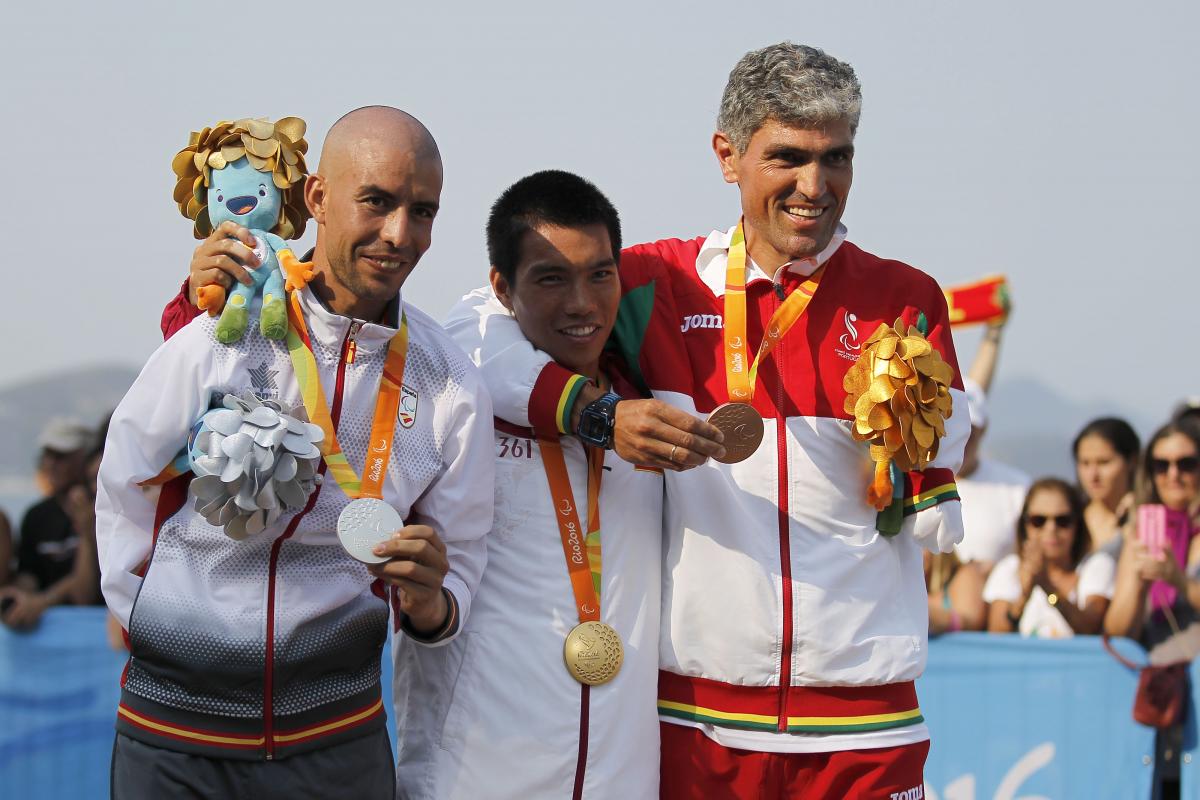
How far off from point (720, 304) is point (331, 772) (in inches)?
66.8

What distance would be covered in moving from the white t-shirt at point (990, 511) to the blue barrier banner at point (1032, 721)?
760 mm

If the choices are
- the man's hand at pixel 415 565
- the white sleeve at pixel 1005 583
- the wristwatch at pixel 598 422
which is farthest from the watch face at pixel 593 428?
the white sleeve at pixel 1005 583

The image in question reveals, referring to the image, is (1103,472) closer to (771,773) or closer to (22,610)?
(771,773)

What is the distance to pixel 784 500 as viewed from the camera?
4.15 m

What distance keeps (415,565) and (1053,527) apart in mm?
4695

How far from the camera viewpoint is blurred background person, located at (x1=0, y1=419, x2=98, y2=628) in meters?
7.69

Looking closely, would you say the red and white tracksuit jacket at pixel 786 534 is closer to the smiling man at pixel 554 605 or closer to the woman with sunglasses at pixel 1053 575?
the smiling man at pixel 554 605

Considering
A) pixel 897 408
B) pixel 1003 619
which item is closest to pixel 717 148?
pixel 897 408

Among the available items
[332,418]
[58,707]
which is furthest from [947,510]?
[58,707]

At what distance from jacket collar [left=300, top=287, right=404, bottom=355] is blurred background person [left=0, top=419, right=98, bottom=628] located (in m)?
4.67

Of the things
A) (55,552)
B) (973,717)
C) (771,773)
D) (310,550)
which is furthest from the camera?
(55,552)

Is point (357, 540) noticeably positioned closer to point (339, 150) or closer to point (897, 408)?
point (339, 150)

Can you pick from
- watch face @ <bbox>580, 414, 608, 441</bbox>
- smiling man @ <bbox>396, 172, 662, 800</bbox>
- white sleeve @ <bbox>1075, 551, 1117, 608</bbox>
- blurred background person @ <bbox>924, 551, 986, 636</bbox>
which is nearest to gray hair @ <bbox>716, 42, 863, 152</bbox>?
smiling man @ <bbox>396, 172, 662, 800</bbox>

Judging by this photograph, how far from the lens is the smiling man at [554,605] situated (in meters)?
3.88
